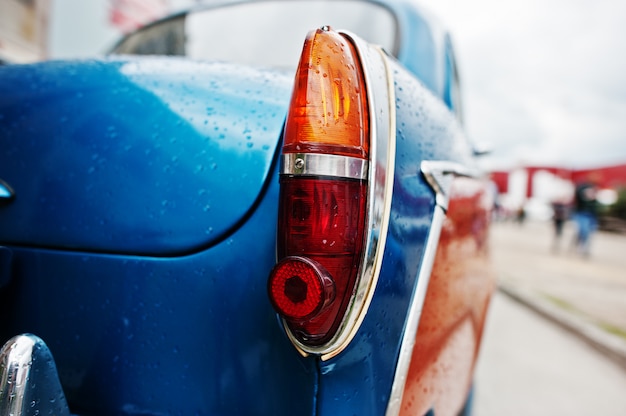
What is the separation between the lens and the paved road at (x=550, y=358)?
2.77m

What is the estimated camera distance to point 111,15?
21.7 ft

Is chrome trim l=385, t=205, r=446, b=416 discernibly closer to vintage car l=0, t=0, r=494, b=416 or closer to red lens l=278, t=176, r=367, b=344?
vintage car l=0, t=0, r=494, b=416

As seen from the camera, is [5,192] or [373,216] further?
[5,192]

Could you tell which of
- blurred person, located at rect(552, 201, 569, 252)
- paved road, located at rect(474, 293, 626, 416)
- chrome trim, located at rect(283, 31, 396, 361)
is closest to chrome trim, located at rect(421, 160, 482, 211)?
chrome trim, located at rect(283, 31, 396, 361)

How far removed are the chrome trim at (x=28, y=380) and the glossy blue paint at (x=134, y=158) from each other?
9.9 inches

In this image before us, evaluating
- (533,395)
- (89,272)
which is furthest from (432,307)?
(533,395)

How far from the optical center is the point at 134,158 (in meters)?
1.01

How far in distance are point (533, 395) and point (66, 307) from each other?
2.74m

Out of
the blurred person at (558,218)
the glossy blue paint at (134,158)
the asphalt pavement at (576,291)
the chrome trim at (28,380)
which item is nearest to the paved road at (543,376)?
the asphalt pavement at (576,291)

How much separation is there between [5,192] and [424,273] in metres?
0.90

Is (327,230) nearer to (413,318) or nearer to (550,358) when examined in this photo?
(413,318)

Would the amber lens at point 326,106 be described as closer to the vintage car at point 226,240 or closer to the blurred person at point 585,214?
the vintage car at point 226,240

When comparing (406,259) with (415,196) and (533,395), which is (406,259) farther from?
(533,395)

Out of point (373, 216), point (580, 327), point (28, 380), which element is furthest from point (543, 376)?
point (28, 380)
